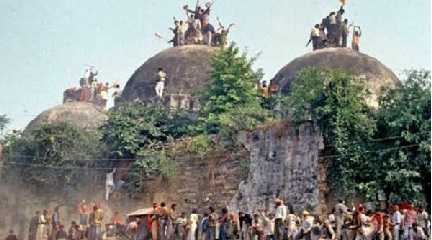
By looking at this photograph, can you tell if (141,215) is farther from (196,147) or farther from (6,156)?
(6,156)

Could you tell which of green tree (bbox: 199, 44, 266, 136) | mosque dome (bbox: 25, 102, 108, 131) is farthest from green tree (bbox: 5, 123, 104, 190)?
mosque dome (bbox: 25, 102, 108, 131)

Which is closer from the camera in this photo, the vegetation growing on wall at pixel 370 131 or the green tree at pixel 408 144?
the green tree at pixel 408 144

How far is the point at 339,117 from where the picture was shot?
45.1 ft

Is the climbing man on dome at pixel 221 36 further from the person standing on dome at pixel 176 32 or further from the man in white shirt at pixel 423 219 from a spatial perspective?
the man in white shirt at pixel 423 219

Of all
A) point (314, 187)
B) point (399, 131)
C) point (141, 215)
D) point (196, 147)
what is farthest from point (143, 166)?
point (399, 131)

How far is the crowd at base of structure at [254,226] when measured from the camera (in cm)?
1071

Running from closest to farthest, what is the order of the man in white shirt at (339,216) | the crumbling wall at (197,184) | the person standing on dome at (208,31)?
the man in white shirt at (339,216), the crumbling wall at (197,184), the person standing on dome at (208,31)

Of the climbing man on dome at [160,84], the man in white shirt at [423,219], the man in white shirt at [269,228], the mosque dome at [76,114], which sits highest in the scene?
the climbing man on dome at [160,84]

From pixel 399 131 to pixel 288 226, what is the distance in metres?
2.71

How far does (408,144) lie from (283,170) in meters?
2.38

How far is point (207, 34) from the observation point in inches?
935

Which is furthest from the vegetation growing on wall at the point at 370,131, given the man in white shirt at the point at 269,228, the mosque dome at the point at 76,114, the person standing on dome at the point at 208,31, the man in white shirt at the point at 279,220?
the mosque dome at the point at 76,114

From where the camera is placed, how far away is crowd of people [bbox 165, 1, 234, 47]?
23125 millimetres

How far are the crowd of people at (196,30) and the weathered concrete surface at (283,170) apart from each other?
8676 mm
